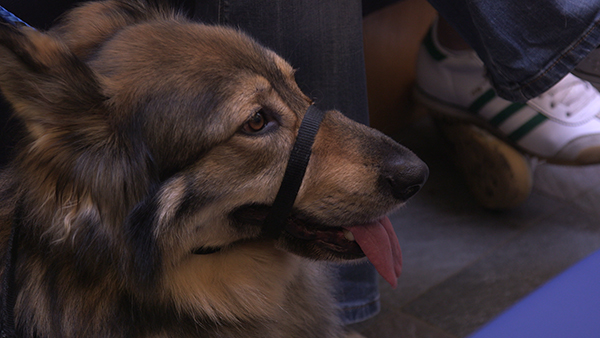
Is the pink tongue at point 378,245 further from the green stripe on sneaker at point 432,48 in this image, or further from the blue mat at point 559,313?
the green stripe on sneaker at point 432,48

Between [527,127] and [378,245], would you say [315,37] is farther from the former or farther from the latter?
[527,127]

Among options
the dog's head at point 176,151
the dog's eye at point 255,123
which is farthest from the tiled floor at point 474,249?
the dog's eye at point 255,123

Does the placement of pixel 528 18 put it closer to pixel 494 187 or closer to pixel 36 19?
pixel 494 187

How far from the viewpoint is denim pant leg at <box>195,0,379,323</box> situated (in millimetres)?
1590

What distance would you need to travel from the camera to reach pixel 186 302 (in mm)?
1192

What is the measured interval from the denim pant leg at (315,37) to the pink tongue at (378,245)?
1.69ft

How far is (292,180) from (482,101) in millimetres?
1571

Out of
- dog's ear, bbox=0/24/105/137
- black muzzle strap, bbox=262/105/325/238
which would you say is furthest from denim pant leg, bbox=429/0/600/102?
dog's ear, bbox=0/24/105/137

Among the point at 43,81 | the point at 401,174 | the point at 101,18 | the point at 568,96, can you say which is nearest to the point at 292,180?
the point at 401,174

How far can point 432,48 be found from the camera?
2625mm

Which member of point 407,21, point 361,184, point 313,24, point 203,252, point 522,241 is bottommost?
point 522,241

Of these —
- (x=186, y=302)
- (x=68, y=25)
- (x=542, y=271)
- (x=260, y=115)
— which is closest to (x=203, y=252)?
(x=186, y=302)

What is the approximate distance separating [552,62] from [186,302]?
1.24 meters

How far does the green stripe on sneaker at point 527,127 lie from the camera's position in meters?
2.28
